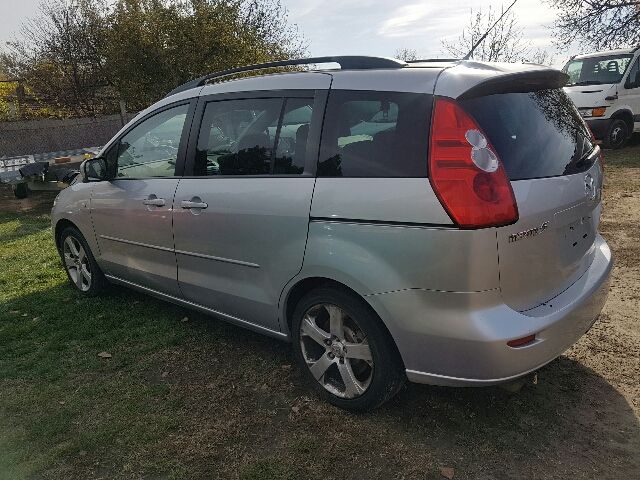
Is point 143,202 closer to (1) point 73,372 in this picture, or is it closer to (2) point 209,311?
(2) point 209,311

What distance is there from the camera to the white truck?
11.2 meters

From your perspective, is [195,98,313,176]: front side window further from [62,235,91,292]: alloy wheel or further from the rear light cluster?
[62,235,91,292]: alloy wheel

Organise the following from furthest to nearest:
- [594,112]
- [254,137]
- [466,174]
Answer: [594,112], [254,137], [466,174]

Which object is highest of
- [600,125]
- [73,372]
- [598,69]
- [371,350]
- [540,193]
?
[598,69]

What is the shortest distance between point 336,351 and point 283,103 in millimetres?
1403

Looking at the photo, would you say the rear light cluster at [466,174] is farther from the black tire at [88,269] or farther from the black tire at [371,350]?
the black tire at [88,269]

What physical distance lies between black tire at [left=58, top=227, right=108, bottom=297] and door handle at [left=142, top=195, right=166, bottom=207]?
1.22 metres

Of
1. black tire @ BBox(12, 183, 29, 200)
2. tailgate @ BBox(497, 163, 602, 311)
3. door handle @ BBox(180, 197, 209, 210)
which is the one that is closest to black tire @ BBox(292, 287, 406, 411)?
tailgate @ BBox(497, 163, 602, 311)

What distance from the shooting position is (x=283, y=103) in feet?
9.66

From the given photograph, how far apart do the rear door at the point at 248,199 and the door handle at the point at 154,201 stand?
0.18 meters

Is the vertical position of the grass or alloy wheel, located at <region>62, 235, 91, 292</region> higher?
alloy wheel, located at <region>62, 235, 91, 292</region>

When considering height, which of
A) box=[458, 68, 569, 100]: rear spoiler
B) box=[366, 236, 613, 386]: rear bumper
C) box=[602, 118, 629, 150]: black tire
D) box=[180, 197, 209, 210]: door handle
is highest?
box=[458, 68, 569, 100]: rear spoiler

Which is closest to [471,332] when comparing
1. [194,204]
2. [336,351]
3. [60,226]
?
[336,351]

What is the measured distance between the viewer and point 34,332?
4.07m
